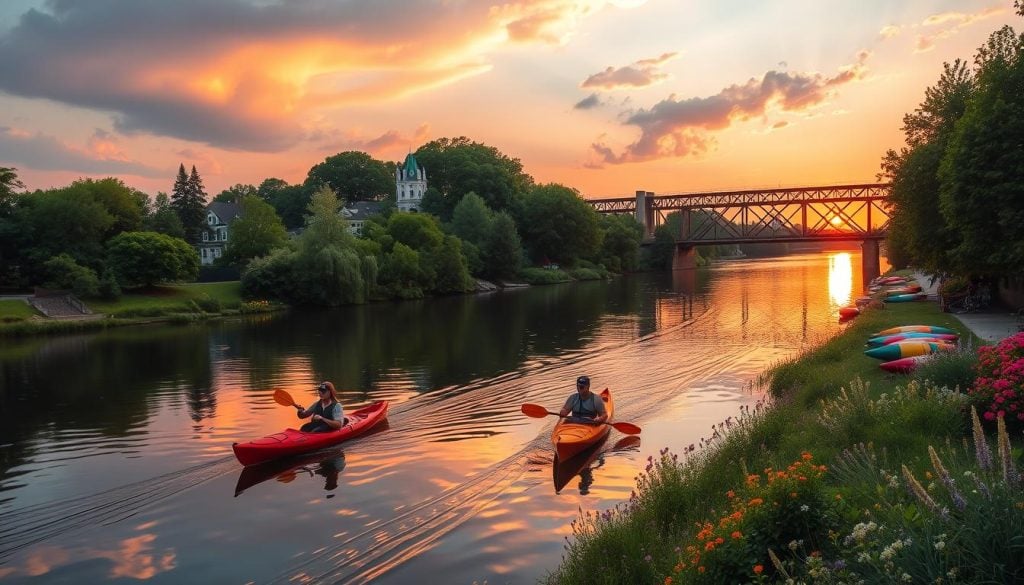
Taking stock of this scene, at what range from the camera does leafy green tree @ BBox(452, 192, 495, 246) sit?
281 feet

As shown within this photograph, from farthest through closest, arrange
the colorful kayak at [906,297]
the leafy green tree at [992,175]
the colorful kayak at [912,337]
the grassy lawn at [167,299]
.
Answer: the grassy lawn at [167,299], the colorful kayak at [906,297], the leafy green tree at [992,175], the colorful kayak at [912,337]

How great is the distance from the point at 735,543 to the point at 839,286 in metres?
71.9

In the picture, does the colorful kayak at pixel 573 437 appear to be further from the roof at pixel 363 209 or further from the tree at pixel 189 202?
the roof at pixel 363 209

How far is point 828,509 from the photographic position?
642 centimetres

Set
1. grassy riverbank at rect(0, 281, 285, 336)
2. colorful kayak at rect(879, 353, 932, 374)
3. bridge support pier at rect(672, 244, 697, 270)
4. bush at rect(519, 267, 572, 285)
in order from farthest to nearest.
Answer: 1. bridge support pier at rect(672, 244, 697, 270)
2. bush at rect(519, 267, 572, 285)
3. grassy riverbank at rect(0, 281, 285, 336)
4. colorful kayak at rect(879, 353, 932, 374)

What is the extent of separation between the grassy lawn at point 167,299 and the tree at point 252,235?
1053 cm

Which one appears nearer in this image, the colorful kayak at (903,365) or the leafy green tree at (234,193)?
the colorful kayak at (903,365)

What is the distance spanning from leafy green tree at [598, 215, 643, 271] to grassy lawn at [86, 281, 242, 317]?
186 ft

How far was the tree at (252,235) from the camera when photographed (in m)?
73.5

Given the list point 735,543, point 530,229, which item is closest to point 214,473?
point 735,543

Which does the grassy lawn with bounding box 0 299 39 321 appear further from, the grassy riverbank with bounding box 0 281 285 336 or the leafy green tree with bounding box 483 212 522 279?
the leafy green tree with bounding box 483 212 522 279

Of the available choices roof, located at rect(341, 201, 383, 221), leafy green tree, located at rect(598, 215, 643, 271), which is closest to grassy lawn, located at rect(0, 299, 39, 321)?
roof, located at rect(341, 201, 383, 221)

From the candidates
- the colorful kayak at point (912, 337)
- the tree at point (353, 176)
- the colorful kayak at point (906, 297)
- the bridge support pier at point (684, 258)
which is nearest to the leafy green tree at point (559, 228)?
the bridge support pier at point (684, 258)

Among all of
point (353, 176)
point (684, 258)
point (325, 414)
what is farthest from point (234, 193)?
point (325, 414)
